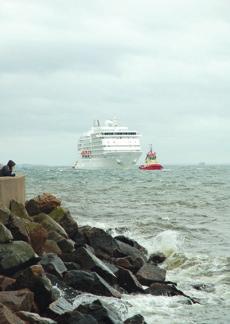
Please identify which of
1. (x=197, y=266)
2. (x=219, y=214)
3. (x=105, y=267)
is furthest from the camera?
(x=219, y=214)

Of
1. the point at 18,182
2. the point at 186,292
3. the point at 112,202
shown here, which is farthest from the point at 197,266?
the point at 112,202

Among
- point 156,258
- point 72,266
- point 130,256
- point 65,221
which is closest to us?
point 72,266

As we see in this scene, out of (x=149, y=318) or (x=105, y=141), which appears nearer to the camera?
(x=149, y=318)

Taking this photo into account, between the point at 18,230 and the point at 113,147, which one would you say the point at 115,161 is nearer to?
the point at 113,147

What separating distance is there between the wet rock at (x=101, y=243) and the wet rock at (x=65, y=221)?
14.2 inches

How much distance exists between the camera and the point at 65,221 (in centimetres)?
1259

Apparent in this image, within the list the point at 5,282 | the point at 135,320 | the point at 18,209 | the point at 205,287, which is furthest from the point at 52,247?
the point at 135,320

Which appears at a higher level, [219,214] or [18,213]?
[18,213]

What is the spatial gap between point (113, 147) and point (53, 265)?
83048 millimetres

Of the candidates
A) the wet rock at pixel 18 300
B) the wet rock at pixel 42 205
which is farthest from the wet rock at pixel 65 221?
the wet rock at pixel 18 300

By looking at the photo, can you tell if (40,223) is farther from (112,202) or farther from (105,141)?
(105,141)

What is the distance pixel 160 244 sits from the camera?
14844 mm

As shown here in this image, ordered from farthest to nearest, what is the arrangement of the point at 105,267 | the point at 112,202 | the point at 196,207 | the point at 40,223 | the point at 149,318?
the point at 112,202 → the point at 196,207 → the point at 40,223 → the point at 105,267 → the point at 149,318

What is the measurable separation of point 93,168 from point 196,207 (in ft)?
235
